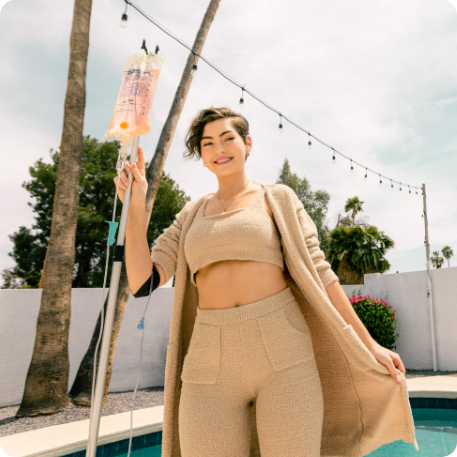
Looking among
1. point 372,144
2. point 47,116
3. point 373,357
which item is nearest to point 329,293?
point 373,357

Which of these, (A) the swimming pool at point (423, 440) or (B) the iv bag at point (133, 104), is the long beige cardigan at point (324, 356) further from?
(A) the swimming pool at point (423, 440)

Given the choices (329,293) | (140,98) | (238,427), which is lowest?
(238,427)

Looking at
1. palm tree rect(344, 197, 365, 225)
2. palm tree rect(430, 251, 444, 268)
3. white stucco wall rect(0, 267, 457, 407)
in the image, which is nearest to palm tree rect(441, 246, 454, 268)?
palm tree rect(430, 251, 444, 268)

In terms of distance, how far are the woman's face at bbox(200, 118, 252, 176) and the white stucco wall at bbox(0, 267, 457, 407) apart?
202 inches

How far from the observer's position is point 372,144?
33.3 feet

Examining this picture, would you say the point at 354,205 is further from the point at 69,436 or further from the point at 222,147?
the point at 222,147

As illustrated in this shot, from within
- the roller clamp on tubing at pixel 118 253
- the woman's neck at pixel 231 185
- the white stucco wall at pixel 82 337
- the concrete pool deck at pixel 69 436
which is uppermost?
the woman's neck at pixel 231 185

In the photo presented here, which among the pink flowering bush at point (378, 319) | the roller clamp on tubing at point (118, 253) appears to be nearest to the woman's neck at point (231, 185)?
the roller clamp on tubing at point (118, 253)

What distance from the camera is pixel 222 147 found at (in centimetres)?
161

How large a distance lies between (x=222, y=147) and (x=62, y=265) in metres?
3.85

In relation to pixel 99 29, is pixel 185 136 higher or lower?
lower

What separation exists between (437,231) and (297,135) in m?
5.78

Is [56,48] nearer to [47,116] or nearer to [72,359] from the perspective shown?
[47,116]

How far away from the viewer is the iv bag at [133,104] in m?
1.38
